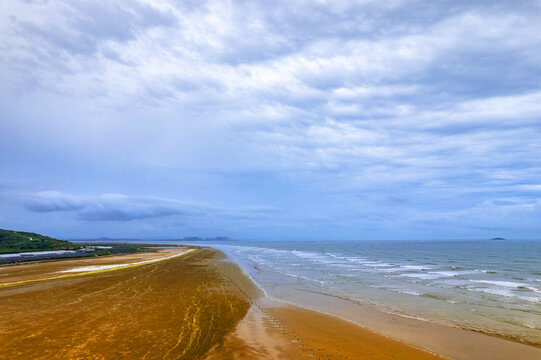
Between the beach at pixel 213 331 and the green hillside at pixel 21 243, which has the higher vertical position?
the green hillside at pixel 21 243

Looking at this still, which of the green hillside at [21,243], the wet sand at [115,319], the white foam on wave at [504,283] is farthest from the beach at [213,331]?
the green hillside at [21,243]

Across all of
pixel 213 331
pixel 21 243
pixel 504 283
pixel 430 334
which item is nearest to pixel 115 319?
pixel 213 331

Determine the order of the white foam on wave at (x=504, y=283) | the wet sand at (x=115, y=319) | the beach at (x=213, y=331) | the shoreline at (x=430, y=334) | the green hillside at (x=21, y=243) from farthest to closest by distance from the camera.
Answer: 1. the green hillside at (x=21, y=243)
2. the white foam on wave at (x=504, y=283)
3. the shoreline at (x=430, y=334)
4. the beach at (x=213, y=331)
5. the wet sand at (x=115, y=319)

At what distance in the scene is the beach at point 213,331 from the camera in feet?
36.8

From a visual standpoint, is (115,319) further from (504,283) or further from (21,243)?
(21,243)

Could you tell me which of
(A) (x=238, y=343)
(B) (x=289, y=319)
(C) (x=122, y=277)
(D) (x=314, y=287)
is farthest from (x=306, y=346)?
(C) (x=122, y=277)

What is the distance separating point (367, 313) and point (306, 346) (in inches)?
310

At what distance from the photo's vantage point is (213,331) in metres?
13.5

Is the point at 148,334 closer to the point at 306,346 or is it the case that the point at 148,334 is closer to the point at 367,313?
the point at 306,346

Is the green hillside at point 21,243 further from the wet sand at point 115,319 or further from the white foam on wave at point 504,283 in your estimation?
the white foam on wave at point 504,283

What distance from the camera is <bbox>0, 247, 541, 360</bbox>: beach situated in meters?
11.2

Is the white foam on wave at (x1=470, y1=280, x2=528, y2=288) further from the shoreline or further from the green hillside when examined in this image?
the green hillside

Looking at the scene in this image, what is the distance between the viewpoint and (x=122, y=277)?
30422mm

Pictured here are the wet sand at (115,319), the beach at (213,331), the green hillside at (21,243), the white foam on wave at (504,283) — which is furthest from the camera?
the green hillside at (21,243)
